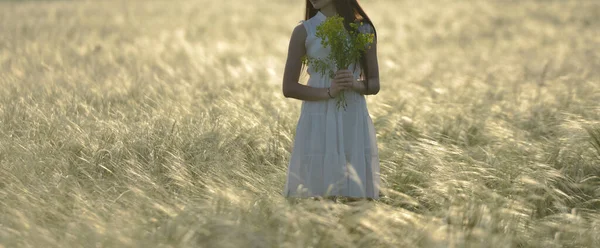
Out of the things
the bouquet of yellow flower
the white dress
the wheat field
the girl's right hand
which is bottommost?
the wheat field

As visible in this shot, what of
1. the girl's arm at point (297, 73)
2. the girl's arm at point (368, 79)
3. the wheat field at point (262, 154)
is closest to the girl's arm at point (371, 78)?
the girl's arm at point (368, 79)

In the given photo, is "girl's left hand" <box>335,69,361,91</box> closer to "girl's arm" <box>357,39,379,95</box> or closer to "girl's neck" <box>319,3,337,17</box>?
"girl's arm" <box>357,39,379,95</box>

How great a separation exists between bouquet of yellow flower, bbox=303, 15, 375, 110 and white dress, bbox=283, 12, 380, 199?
0.21 ft

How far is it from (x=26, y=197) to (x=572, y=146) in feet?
10.1

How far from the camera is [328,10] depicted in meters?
3.79

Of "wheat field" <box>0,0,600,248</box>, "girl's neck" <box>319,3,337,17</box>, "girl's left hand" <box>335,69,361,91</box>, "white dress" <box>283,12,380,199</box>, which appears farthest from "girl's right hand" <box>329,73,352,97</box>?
"wheat field" <box>0,0,600,248</box>

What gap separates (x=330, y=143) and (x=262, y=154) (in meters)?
1.35

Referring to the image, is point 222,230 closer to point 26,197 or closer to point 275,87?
point 26,197

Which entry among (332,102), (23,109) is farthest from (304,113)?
(23,109)

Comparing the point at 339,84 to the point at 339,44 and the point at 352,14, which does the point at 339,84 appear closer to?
the point at 339,44

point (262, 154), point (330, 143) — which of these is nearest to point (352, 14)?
point (330, 143)

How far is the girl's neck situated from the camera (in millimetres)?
3785

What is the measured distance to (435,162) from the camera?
470 centimetres

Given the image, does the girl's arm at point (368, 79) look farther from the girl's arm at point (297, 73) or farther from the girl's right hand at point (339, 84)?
the girl's arm at point (297, 73)
